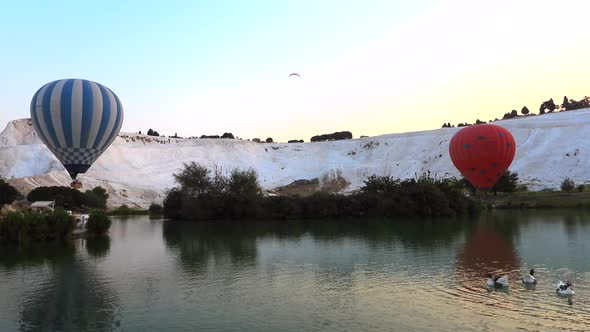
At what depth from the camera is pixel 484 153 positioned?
4878 cm

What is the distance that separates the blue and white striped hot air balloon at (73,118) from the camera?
39.0 m

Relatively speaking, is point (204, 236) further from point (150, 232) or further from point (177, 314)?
point (177, 314)

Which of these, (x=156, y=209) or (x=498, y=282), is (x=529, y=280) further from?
(x=156, y=209)

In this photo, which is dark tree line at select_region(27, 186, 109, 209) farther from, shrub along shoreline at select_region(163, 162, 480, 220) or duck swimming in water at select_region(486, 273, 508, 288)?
duck swimming in water at select_region(486, 273, 508, 288)

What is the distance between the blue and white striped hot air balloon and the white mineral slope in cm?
5211

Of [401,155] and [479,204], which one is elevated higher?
[401,155]

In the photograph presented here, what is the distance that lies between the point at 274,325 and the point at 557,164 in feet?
284

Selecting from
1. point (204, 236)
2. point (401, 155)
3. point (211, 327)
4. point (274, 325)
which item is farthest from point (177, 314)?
point (401, 155)

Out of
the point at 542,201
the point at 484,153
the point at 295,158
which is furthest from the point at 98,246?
the point at 295,158

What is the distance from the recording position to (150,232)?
157 feet

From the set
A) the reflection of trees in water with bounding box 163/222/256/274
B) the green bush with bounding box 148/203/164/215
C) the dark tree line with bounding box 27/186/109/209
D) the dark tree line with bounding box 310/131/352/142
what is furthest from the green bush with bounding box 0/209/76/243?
the dark tree line with bounding box 310/131/352/142

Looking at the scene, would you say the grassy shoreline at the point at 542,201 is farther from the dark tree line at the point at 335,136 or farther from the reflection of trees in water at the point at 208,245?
the dark tree line at the point at 335,136

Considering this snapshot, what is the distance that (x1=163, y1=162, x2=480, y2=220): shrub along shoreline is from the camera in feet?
190

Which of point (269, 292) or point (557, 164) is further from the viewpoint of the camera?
point (557, 164)
